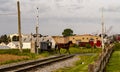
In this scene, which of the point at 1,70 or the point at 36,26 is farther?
the point at 36,26

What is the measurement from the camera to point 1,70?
25156 mm

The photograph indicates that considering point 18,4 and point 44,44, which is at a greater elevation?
point 18,4

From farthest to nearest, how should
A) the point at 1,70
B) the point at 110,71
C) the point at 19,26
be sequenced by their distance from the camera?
the point at 19,26, the point at 1,70, the point at 110,71

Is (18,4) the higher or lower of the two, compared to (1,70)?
higher

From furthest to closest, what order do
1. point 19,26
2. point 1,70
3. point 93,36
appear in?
point 93,36, point 19,26, point 1,70

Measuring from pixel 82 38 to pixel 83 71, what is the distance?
127 meters

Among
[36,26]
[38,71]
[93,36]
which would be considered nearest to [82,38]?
[93,36]

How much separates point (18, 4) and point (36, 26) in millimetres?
5383

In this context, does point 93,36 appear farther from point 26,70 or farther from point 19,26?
point 26,70

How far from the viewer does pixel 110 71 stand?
2244cm

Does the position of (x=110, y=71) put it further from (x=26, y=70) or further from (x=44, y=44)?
(x=44, y=44)

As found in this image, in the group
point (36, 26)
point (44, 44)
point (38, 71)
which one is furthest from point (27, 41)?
point (38, 71)

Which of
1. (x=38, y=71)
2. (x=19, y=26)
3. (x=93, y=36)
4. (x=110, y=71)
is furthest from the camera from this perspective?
(x=93, y=36)

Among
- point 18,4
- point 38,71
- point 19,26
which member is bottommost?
point 38,71
